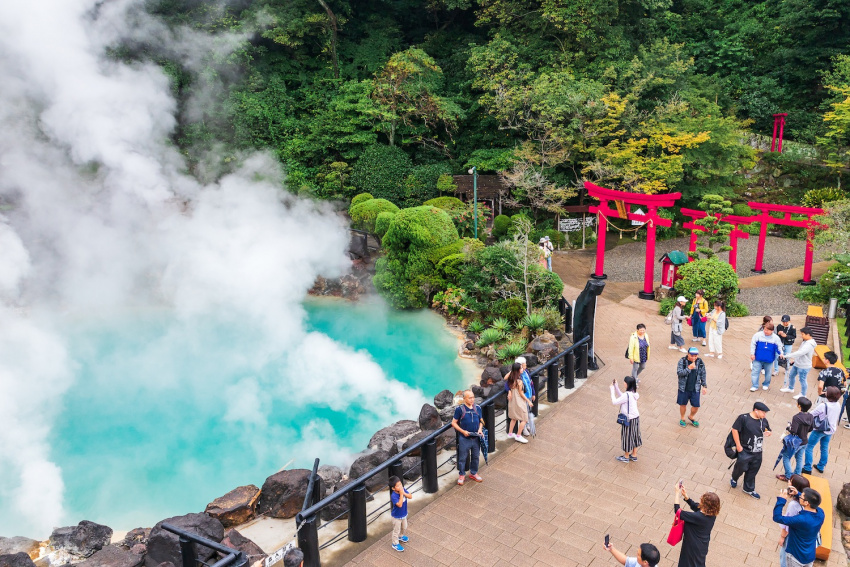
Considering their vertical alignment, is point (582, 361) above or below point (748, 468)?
below

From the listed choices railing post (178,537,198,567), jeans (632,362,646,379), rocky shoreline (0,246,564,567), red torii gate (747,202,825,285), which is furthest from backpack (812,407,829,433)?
red torii gate (747,202,825,285)

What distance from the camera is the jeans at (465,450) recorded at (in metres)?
7.55

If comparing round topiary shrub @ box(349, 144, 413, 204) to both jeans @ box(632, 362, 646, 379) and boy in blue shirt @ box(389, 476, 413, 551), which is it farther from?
boy in blue shirt @ box(389, 476, 413, 551)

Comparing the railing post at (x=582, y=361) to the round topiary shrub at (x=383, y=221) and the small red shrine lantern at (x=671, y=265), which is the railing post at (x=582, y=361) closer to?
the small red shrine lantern at (x=671, y=265)

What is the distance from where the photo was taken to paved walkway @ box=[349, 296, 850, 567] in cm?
634

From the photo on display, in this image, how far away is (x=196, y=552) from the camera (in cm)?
639

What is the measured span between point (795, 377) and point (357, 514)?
745 cm

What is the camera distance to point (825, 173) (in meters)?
25.3

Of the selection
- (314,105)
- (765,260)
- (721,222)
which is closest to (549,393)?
(721,222)

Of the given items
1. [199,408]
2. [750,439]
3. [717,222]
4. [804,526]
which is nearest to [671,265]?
[717,222]

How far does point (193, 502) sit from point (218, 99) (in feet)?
60.8

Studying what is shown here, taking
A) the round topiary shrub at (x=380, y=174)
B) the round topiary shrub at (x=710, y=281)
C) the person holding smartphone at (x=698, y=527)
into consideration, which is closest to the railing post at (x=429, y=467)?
the person holding smartphone at (x=698, y=527)

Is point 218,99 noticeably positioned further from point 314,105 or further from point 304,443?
point 304,443

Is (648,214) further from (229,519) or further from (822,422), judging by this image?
(229,519)
